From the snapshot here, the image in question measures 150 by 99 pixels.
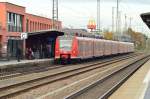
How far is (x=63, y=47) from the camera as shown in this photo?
52000 millimetres

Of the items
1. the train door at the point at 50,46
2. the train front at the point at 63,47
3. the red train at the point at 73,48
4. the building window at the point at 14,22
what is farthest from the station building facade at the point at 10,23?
the red train at the point at 73,48

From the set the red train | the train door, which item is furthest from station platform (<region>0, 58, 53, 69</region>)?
the train door

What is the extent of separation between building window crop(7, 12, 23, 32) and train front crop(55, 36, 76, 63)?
12.5 meters

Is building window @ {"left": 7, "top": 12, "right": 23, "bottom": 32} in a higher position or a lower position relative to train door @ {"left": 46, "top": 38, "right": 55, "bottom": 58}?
higher

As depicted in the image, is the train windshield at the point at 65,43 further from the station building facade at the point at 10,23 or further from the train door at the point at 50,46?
the train door at the point at 50,46

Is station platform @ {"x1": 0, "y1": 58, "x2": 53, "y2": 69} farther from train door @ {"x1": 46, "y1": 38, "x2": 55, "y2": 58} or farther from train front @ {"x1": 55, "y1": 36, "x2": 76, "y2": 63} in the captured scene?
train door @ {"x1": 46, "y1": 38, "x2": 55, "y2": 58}

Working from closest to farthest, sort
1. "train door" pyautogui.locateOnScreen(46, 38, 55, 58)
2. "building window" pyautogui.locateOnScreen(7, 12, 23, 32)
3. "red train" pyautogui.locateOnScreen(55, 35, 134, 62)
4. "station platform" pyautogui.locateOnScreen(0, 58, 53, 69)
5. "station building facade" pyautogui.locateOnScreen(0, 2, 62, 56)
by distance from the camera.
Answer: "station platform" pyautogui.locateOnScreen(0, 58, 53, 69) < "red train" pyautogui.locateOnScreen(55, 35, 134, 62) < "station building facade" pyautogui.locateOnScreen(0, 2, 62, 56) < "train door" pyautogui.locateOnScreen(46, 38, 55, 58) < "building window" pyautogui.locateOnScreen(7, 12, 23, 32)

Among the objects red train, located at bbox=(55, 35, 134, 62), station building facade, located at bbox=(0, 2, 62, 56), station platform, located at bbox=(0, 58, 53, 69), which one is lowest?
station platform, located at bbox=(0, 58, 53, 69)

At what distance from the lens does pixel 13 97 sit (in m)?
20.6

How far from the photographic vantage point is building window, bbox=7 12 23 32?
63.3 meters

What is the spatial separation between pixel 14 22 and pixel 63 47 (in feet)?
48.6

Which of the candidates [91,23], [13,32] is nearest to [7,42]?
[13,32]

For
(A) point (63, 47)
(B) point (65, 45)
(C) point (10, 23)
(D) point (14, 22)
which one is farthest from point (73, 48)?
(D) point (14, 22)

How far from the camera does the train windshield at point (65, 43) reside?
51625 millimetres
